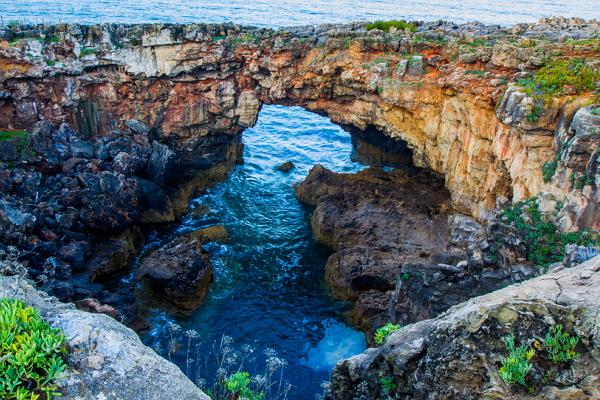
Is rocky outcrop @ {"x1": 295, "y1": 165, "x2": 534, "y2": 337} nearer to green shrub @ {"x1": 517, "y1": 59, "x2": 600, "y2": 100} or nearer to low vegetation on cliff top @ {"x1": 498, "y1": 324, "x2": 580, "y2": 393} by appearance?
green shrub @ {"x1": 517, "y1": 59, "x2": 600, "y2": 100}

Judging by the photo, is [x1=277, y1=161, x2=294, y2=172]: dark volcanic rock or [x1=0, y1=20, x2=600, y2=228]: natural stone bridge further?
[x1=277, y1=161, x2=294, y2=172]: dark volcanic rock

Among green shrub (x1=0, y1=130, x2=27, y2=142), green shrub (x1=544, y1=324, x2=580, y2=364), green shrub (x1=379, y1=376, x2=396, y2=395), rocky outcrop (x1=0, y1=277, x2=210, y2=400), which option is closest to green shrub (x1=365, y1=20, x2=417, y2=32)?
green shrub (x1=0, y1=130, x2=27, y2=142)

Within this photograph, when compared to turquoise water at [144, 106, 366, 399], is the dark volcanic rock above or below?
above

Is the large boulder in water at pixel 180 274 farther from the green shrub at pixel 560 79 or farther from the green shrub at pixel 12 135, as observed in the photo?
the green shrub at pixel 560 79

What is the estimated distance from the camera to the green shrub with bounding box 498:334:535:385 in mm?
8617

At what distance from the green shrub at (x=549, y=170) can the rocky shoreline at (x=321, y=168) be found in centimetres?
13

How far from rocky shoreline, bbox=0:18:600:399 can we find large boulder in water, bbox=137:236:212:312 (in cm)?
10

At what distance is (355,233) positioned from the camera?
28.2m

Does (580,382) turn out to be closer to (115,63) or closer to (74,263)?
(74,263)

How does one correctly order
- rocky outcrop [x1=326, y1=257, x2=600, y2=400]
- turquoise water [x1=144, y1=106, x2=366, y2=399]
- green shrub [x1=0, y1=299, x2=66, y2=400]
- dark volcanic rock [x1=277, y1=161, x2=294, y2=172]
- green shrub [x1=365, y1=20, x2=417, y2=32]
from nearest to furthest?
green shrub [x1=0, y1=299, x2=66, y2=400], rocky outcrop [x1=326, y1=257, x2=600, y2=400], turquoise water [x1=144, y1=106, x2=366, y2=399], green shrub [x1=365, y1=20, x2=417, y2=32], dark volcanic rock [x1=277, y1=161, x2=294, y2=172]

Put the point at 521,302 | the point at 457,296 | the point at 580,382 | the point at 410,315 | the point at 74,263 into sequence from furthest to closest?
the point at 74,263
the point at 410,315
the point at 457,296
the point at 521,302
the point at 580,382

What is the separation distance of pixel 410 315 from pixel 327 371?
4.81m

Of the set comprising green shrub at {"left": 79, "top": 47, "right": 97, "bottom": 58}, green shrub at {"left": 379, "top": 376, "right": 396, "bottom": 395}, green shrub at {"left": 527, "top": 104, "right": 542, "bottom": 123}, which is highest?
green shrub at {"left": 79, "top": 47, "right": 97, "bottom": 58}

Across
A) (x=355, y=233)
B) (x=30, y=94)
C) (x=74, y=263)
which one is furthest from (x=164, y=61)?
(x=355, y=233)
